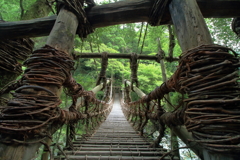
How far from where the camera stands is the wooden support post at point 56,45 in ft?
1.59

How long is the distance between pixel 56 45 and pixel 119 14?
609mm

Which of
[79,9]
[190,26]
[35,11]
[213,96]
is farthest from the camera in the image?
[35,11]

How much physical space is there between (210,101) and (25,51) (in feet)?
6.91

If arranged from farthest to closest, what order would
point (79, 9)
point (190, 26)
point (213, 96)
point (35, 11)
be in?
1. point (35, 11)
2. point (79, 9)
3. point (190, 26)
4. point (213, 96)

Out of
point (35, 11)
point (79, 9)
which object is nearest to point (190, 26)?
point (79, 9)

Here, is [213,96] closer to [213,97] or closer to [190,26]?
[213,97]

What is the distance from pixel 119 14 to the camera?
1.03 metres

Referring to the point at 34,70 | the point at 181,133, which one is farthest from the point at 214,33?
the point at 34,70

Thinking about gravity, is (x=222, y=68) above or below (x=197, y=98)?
above

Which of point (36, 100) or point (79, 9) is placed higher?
point (79, 9)

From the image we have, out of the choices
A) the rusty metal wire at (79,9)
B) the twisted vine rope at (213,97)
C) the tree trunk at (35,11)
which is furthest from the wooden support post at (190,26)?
the tree trunk at (35,11)

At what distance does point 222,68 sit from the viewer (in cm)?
48

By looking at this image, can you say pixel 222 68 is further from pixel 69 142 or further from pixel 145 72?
pixel 145 72

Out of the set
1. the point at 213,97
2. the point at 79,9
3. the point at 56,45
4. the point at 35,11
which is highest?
the point at 35,11
